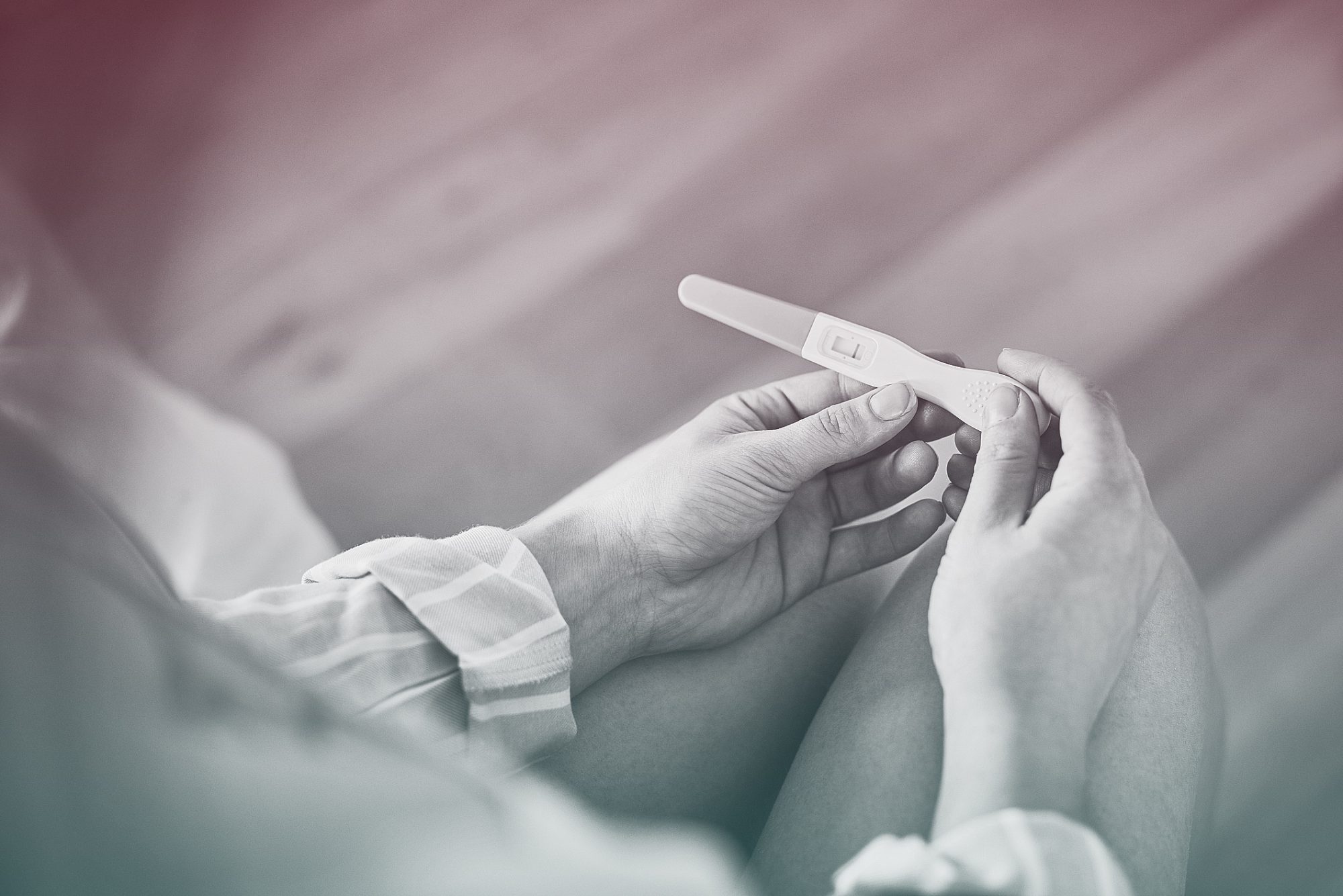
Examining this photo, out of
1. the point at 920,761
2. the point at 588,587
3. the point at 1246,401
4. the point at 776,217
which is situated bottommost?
the point at 1246,401

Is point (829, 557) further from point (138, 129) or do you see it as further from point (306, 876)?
point (138, 129)

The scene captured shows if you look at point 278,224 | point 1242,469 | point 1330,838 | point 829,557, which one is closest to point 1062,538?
A: point 829,557

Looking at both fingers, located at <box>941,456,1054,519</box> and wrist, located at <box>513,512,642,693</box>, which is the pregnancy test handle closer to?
fingers, located at <box>941,456,1054,519</box>

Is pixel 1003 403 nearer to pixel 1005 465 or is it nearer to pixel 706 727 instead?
pixel 1005 465

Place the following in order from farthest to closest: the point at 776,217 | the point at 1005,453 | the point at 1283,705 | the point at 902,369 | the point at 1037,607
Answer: the point at 776,217 < the point at 1283,705 < the point at 902,369 < the point at 1005,453 < the point at 1037,607

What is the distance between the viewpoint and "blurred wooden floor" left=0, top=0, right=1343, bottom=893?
1.02 meters

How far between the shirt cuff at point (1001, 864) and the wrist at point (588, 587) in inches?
10.5

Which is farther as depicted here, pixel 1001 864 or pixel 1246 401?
pixel 1246 401

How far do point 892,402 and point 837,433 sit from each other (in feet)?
0.14

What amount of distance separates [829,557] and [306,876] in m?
0.50

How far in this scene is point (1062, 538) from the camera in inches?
18.0

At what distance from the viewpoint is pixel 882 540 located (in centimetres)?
69

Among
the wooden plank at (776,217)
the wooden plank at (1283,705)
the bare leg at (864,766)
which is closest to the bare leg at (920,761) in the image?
the bare leg at (864,766)

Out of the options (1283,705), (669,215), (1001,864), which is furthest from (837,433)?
(669,215)
